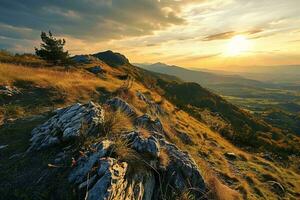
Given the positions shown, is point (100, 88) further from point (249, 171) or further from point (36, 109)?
point (249, 171)

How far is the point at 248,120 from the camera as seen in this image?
71.1 m

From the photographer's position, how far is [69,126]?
9492 mm

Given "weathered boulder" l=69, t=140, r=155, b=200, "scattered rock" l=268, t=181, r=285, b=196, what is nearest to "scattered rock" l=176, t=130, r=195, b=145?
"scattered rock" l=268, t=181, r=285, b=196

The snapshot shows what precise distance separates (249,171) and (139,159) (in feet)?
46.9

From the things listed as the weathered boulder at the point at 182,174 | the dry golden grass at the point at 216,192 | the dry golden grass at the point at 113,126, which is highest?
the dry golden grass at the point at 113,126

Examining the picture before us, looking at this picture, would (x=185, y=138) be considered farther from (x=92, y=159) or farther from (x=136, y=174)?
(x=92, y=159)

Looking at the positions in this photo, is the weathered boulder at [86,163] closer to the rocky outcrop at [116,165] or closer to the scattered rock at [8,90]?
the rocky outcrop at [116,165]

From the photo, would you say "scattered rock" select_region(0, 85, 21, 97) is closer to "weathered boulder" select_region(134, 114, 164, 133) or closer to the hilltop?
the hilltop

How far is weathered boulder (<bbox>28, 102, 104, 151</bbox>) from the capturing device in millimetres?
8984

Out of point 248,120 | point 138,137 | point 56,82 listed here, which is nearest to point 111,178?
point 138,137

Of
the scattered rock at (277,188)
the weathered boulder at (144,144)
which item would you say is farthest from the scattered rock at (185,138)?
the weathered boulder at (144,144)

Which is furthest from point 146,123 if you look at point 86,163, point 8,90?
point 8,90

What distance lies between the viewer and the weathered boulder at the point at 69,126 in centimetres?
898

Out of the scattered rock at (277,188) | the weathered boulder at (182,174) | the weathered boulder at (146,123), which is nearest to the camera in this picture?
the weathered boulder at (182,174)
